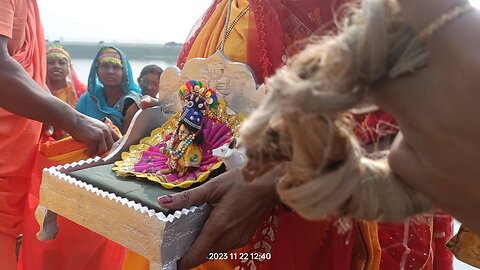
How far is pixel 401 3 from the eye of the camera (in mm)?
411

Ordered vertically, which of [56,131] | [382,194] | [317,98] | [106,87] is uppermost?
[317,98]

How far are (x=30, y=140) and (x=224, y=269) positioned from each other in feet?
2.72

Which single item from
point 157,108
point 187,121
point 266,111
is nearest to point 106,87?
point 157,108

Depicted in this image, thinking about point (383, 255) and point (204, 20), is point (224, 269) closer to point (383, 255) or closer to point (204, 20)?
point (383, 255)

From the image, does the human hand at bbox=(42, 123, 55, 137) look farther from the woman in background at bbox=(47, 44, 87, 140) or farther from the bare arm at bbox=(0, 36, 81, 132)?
the woman in background at bbox=(47, 44, 87, 140)

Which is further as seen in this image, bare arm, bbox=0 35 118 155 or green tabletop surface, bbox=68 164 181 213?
bare arm, bbox=0 35 118 155

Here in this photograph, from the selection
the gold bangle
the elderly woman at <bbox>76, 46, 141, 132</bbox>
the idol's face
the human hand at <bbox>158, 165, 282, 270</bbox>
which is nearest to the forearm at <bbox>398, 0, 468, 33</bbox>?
the gold bangle

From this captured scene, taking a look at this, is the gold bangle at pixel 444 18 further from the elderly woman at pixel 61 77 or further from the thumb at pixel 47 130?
the elderly woman at pixel 61 77

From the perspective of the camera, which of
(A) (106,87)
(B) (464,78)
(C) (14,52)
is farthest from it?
(A) (106,87)

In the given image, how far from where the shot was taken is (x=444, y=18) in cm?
39

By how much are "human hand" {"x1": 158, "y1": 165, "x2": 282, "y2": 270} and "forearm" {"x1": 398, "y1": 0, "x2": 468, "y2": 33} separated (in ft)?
1.53

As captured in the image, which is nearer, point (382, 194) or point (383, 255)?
point (382, 194)

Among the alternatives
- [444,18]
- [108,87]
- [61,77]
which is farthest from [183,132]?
[61,77]

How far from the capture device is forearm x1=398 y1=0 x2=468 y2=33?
1.30ft
